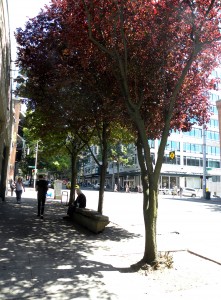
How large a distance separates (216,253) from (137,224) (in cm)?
501

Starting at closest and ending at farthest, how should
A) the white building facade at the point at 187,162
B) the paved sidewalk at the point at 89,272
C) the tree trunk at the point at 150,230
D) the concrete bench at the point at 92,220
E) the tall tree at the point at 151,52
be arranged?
the paved sidewalk at the point at 89,272 → the tree trunk at the point at 150,230 → the tall tree at the point at 151,52 → the concrete bench at the point at 92,220 → the white building facade at the point at 187,162

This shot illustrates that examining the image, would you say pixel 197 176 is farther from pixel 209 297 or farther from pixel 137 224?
pixel 209 297

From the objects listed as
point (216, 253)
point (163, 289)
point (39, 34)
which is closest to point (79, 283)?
point (163, 289)

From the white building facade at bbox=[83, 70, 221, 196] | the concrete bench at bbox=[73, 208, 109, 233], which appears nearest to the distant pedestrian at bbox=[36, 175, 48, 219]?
the concrete bench at bbox=[73, 208, 109, 233]

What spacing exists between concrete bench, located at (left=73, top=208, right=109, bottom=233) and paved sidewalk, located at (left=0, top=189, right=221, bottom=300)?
46cm

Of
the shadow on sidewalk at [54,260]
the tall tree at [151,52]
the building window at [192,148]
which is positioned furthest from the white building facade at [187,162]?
the tall tree at [151,52]

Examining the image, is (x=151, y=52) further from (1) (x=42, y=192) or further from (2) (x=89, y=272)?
(1) (x=42, y=192)

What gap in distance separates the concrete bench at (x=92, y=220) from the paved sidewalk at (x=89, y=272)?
0.46 m

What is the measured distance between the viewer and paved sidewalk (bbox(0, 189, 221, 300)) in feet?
16.2

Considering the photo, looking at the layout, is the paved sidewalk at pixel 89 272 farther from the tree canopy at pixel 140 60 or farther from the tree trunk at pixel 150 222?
the tree canopy at pixel 140 60

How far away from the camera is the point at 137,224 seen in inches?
488

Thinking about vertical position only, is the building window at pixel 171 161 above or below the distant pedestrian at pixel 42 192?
above

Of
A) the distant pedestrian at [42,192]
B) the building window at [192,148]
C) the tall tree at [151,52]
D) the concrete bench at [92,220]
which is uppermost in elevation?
the building window at [192,148]

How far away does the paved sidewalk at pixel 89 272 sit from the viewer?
4938 mm
